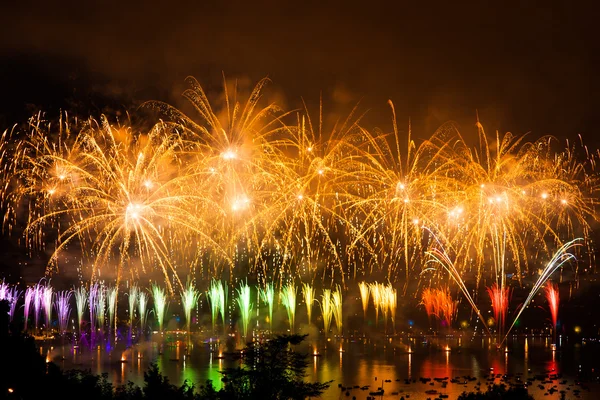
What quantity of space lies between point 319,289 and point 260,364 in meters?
56.6

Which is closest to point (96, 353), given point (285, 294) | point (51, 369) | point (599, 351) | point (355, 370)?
point (285, 294)

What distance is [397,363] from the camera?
54562 millimetres

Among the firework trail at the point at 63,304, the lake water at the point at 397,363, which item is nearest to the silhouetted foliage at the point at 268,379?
the lake water at the point at 397,363

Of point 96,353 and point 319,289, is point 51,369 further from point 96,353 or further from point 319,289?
point 319,289

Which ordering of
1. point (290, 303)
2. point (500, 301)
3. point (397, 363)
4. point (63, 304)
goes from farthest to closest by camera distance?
point (63, 304) → point (500, 301) → point (290, 303) → point (397, 363)

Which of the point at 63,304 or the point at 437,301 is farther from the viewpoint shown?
the point at 437,301

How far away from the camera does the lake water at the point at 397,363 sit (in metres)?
41.9

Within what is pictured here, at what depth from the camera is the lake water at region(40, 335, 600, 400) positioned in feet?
137

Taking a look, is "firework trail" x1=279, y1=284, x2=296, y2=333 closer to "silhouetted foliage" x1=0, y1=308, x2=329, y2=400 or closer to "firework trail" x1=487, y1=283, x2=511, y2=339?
"firework trail" x1=487, y1=283, x2=511, y2=339

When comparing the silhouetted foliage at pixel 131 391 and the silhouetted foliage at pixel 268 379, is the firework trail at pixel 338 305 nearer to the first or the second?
the silhouetted foliage at pixel 131 391

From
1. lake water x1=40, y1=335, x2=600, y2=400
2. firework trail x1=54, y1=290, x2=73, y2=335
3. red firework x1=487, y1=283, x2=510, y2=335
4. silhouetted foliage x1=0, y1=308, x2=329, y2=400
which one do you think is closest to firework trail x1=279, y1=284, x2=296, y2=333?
lake water x1=40, y1=335, x2=600, y2=400

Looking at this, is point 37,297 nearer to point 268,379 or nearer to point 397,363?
point 397,363

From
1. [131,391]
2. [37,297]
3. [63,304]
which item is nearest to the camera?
[131,391]

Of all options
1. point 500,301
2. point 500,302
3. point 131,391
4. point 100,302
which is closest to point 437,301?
point 500,301
